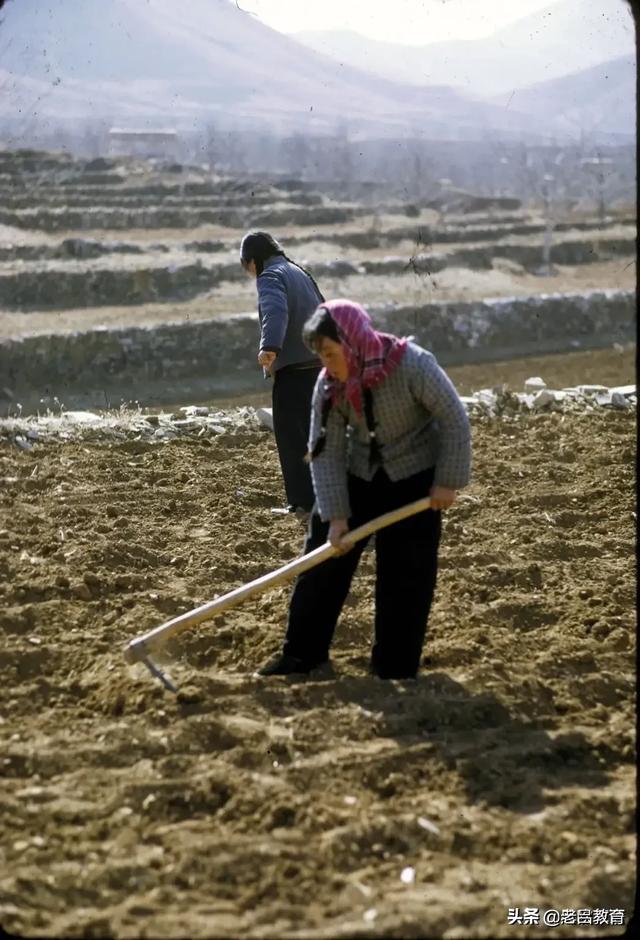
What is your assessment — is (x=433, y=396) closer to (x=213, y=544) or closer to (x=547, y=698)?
(x=547, y=698)

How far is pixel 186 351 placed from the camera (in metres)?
18.8

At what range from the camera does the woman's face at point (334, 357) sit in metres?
3.74

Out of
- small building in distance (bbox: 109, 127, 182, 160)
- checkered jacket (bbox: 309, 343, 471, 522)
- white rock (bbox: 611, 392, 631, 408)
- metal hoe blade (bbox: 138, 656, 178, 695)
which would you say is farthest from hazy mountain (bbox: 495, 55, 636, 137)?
metal hoe blade (bbox: 138, 656, 178, 695)

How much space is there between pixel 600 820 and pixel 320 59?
319 feet

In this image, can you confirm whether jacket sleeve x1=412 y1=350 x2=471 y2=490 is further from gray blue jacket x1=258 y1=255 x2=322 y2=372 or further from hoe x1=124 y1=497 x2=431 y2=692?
gray blue jacket x1=258 y1=255 x2=322 y2=372

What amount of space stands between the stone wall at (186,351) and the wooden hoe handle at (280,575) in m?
13.0

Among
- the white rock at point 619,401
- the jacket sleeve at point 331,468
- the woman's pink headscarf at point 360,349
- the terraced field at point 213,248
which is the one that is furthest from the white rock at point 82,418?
the terraced field at point 213,248

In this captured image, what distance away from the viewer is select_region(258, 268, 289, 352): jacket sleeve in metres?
5.94

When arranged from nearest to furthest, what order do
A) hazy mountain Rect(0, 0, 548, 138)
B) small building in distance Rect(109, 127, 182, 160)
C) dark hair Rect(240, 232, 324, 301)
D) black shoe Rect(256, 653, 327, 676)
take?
black shoe Rect(256, 653, 327, 676) → dark hair Rect(240, 232, 324, 301) → small building in distance Rect(109, 127, 182, 160) → hazy mountain Rect(0, 0, 548, 138)

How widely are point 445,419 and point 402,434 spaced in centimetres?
19

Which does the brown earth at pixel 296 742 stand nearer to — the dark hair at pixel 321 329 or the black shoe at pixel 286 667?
the black shoe at pixel 286 667

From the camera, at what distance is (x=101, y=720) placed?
389cm

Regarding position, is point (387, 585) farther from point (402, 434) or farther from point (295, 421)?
point (295, 421)

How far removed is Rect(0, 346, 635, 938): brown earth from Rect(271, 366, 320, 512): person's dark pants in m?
0.25
